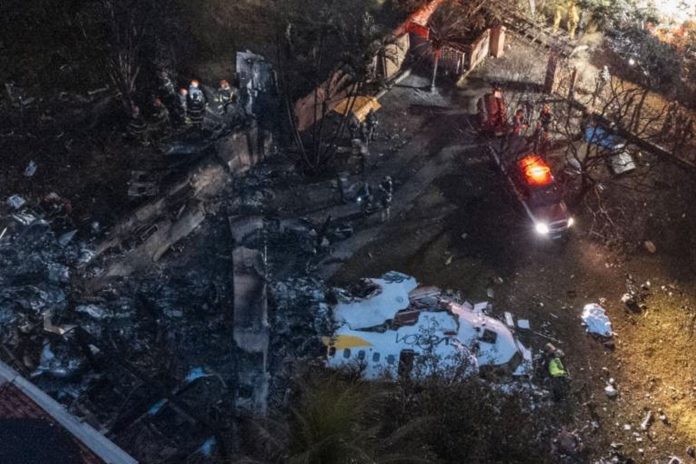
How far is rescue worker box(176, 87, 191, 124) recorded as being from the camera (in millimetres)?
17641

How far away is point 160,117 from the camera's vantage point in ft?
57.6

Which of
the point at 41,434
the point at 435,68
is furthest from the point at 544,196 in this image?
the point at 41,434

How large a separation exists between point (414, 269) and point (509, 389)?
12.8 ft

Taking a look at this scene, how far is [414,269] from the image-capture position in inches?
632

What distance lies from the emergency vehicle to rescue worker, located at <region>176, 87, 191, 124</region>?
9.48m

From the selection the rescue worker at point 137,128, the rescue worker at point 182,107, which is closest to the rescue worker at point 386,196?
the rescue worker at point 182,107

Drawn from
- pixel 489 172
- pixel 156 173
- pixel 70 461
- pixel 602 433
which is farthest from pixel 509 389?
pixel 156 173

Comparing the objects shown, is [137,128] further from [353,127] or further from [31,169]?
[353,127]

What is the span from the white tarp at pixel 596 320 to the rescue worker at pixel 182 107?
12.0 meters

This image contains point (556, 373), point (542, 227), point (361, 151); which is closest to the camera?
point (556, 373)

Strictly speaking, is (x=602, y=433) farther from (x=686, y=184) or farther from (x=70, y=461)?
(x=70, y=461)

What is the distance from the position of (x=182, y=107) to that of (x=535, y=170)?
32.9 feet

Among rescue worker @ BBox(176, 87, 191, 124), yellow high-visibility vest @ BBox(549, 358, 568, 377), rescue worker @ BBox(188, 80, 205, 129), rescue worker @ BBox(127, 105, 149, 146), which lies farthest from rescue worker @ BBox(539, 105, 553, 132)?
rescue worker @ BBox(127, 105, 149, 146)

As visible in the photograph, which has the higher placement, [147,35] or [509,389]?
[147,35]
